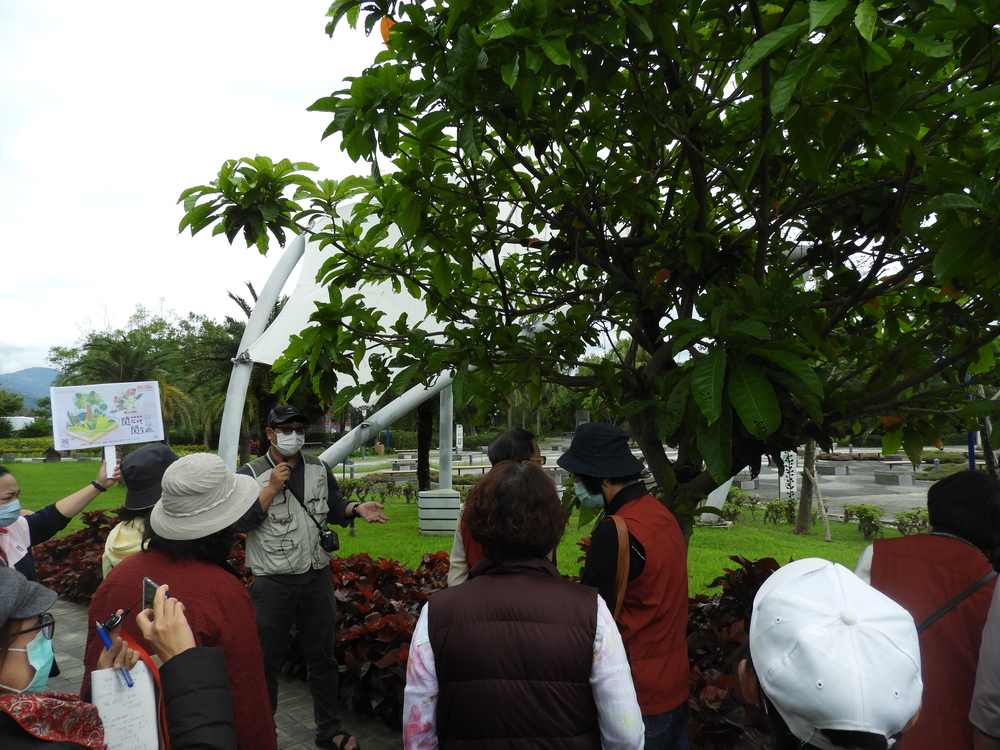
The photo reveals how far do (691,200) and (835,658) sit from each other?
2712 mm

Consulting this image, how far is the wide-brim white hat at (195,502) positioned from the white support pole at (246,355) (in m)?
6.68

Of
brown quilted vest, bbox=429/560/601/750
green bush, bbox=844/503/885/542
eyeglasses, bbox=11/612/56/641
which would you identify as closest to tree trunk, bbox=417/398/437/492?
green bush, bbox=844/503/885/542

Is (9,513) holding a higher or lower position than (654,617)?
higher

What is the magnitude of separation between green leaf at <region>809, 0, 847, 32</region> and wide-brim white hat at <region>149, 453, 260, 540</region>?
2011 mm

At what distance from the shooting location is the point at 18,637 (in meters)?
1.45

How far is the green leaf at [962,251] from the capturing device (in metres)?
2.00

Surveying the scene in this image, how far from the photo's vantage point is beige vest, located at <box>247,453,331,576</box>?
12.3 ft

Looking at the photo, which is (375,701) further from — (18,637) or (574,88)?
(574,88)

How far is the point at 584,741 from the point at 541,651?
28 cm

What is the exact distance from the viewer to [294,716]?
450cm

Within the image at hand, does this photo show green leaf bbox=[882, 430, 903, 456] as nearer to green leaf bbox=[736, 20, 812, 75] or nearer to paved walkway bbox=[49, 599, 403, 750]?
green leaf bbox=[736, 20, 812, 75]

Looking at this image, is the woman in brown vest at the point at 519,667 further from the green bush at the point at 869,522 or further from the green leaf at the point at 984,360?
the green bush at the point at 869,522

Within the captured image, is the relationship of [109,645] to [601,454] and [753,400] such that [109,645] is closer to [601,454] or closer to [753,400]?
[601,454]

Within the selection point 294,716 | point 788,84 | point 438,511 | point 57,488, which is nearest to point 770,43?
point 788,84
